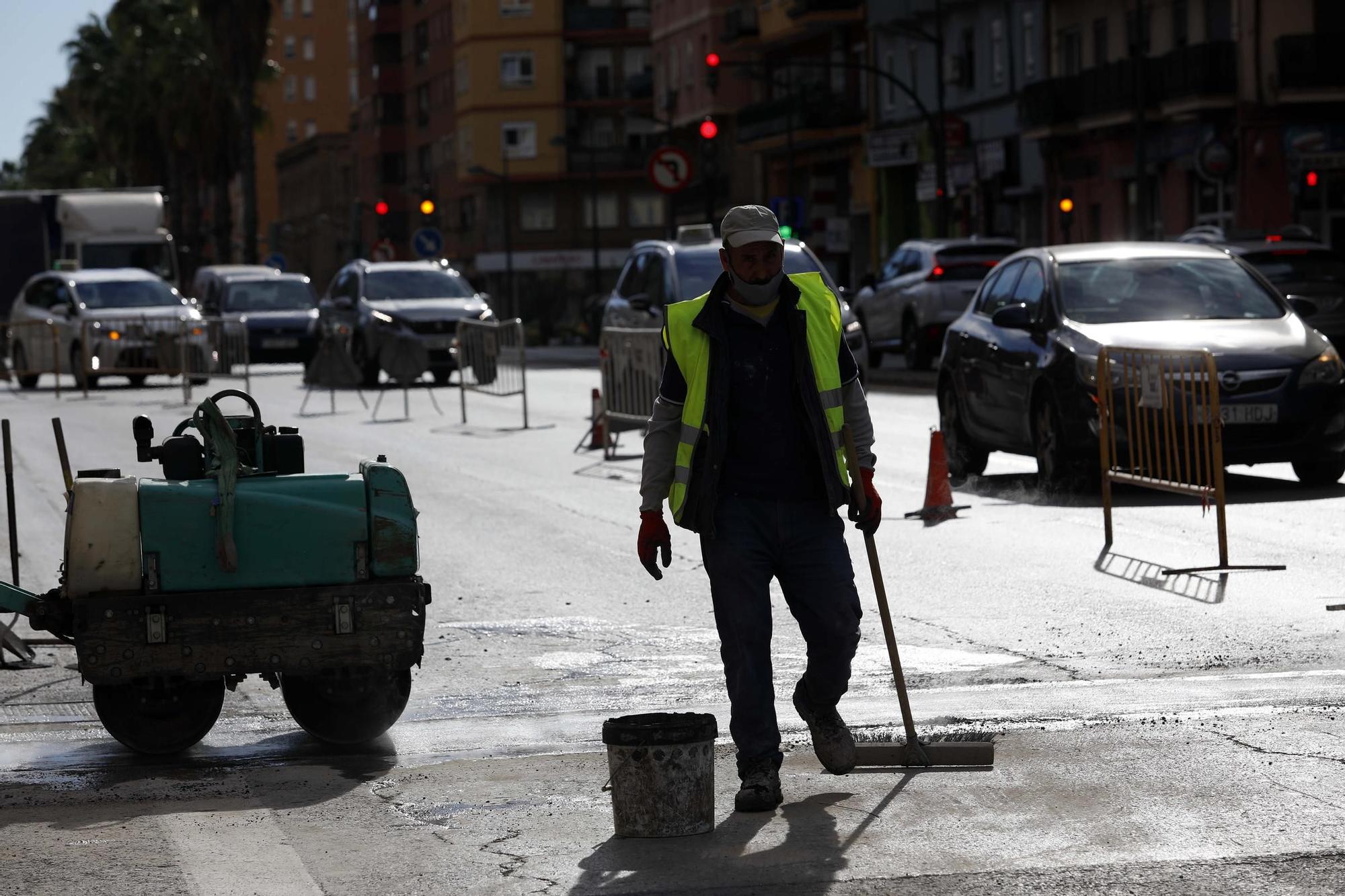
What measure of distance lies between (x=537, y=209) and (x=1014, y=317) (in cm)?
8273

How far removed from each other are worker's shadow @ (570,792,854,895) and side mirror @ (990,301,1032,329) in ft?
31.2

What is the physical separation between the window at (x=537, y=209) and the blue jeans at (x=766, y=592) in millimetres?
91293

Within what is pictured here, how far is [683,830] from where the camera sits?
249 inches

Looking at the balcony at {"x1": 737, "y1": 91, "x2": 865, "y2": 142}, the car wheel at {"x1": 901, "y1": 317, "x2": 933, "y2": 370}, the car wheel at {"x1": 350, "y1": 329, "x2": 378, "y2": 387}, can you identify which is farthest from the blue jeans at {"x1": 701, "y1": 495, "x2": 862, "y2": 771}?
the balcony at {"x1": 737, "y1": 91, "x2": 865, "y2": 142}

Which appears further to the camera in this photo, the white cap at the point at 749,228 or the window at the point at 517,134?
the window at the point at 517,134

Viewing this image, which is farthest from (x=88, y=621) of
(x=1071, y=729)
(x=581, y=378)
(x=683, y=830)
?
(x=581, y=378)

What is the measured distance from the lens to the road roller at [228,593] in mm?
7551

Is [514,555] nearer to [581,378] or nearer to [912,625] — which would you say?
[912,625]

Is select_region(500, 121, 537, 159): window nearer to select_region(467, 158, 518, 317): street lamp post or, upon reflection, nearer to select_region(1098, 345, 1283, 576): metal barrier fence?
select_region(467, 158, 518, 317): street lamp post

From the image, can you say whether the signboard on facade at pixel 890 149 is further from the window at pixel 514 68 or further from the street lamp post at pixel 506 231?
the window at pixel 514 68

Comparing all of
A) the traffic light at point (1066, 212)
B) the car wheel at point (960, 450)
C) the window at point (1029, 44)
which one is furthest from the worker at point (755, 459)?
the window at point (1029, 44)

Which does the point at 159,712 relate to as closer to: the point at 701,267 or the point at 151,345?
the point at 701,267

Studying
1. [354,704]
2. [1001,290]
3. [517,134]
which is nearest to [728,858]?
[354,704]

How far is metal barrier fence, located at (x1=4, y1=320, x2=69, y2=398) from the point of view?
35.8 metres
